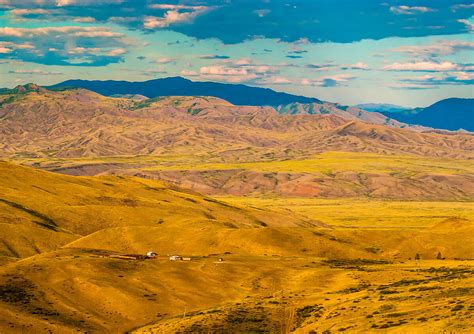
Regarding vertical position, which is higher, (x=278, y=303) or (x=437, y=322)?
(x=437, y=322)

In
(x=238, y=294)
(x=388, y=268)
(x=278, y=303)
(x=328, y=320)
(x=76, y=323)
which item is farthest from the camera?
(x=388, y=268)

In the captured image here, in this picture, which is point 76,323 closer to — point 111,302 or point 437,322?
point 111,302

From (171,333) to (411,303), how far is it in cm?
4044

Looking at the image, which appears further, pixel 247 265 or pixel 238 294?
pixel 247 265

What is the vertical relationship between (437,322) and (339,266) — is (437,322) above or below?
above

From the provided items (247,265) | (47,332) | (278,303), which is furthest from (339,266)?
(47,332)

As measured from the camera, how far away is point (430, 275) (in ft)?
505

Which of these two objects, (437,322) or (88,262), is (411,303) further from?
(88,262)

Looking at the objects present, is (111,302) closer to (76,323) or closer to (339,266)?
(76,323)

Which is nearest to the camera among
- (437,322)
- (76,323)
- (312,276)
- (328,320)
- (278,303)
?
(437,322)

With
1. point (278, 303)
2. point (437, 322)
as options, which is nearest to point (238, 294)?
point (278, 303)

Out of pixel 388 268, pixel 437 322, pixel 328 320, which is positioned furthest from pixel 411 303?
pixel 388 268

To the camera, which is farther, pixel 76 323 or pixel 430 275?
pixel 430 275

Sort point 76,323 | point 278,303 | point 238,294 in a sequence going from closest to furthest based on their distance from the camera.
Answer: point 76,323 → point 278,303 → point 238,294
